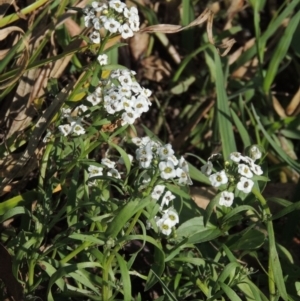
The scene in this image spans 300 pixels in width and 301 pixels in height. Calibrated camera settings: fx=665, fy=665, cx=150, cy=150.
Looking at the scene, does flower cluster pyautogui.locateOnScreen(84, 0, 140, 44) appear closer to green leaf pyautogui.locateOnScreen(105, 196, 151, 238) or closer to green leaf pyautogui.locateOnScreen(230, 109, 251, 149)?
green leaf pyautogui.locateOnScreen(105, 196, 151, 238)

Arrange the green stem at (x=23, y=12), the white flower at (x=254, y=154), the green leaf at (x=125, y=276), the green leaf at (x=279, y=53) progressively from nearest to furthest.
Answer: the green leaf at (x=125, y=276), the white flower at (x=254, y=154), the green stem at (x=23, y=12), the green leaf at (x=279, y=53)

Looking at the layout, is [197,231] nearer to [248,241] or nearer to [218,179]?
[248,241]

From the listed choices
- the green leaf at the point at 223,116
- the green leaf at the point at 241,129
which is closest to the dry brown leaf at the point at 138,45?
Answer: the green leaf at the point at 223,116

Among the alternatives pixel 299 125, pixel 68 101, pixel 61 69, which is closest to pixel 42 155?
pixel 68 101

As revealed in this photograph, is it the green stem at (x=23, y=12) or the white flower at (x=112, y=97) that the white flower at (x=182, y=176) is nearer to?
the white flower at (x=112, y=97)

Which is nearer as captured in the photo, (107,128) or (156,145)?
(156,145)

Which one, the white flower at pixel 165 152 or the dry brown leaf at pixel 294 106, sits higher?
the white flower at pixel 165 152

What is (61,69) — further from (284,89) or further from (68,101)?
(284,89)
